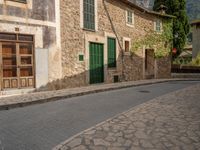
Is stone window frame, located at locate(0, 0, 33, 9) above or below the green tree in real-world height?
below

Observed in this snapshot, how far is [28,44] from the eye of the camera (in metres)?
11.2

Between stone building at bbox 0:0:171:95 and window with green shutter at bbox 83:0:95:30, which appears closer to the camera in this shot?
stone building at bbox 0:0:171:95

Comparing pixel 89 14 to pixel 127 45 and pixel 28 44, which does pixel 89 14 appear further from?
pixel 127 45

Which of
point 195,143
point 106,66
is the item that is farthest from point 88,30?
point 195,143

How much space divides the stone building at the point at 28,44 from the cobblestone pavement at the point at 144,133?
20.3ft

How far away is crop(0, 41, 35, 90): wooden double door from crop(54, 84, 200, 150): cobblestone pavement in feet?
20.3

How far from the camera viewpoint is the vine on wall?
2051 cm

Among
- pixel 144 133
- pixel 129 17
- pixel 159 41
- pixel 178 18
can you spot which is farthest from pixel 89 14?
pixel 178 18

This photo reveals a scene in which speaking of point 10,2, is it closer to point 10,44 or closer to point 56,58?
point 10,44

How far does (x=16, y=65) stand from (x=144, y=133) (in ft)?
25.7

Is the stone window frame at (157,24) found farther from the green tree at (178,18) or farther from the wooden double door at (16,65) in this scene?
the wooden double door at (16,65)

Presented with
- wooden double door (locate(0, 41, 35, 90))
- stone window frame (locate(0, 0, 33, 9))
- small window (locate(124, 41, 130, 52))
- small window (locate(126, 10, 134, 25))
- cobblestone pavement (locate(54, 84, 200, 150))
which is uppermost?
small window (locate(126, 10, 134, 25))

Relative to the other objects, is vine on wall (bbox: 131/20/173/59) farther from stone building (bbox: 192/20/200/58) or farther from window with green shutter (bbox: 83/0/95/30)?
stone building (bbox: 192/20/200/58)

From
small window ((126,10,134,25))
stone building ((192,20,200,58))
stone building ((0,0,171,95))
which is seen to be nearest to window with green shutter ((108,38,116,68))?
stone building ((0,0,171,95))
